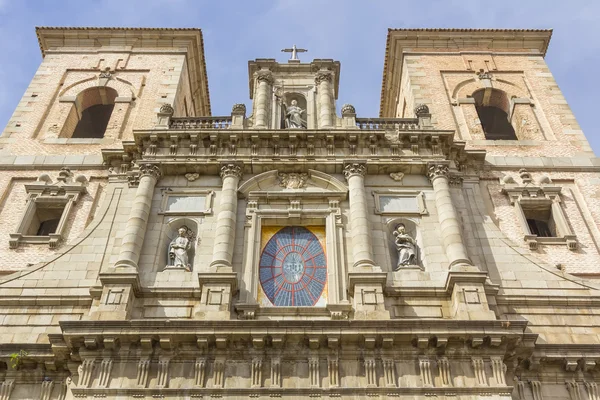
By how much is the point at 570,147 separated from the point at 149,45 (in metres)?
15.3

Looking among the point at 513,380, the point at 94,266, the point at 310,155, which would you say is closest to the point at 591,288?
the point at 513,380

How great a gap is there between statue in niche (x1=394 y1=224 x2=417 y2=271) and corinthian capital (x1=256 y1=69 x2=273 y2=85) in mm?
7335

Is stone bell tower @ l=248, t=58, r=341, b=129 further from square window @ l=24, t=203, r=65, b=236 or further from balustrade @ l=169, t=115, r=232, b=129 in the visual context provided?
square window @ l=24, t=203, r=65, b=236

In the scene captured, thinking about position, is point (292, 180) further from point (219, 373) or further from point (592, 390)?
point (592, 390)

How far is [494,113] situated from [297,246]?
38.6ft

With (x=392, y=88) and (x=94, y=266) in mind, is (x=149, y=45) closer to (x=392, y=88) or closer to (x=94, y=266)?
(x=392, y=88)

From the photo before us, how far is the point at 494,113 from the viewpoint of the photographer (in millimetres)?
24531

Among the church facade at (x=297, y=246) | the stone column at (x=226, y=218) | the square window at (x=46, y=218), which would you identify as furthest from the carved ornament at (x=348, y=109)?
the square window at (x=46, y=218)

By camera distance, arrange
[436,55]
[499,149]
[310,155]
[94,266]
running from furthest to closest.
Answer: [436,55] < [499,149] < [310,155] < [94,266]

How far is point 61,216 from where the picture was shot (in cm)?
1792

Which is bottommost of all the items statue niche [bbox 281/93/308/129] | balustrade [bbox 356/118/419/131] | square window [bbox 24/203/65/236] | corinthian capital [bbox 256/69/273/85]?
square window [bbox 24/203/65/236]

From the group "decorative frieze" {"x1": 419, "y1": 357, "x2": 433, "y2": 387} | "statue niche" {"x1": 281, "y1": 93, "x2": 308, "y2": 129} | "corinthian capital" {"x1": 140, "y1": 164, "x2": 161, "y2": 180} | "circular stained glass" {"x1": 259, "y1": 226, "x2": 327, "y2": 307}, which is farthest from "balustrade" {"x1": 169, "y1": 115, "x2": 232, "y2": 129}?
"decorative frieze" {"x1": 419, "y1": 357, "x2": 433, "y2": 387}

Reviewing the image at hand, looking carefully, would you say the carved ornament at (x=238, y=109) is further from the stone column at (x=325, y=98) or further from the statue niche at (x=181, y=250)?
the statue niche at (x=181, y=250)

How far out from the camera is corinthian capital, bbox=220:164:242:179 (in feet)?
56.7
